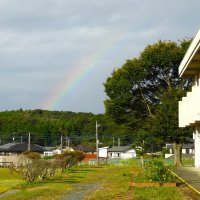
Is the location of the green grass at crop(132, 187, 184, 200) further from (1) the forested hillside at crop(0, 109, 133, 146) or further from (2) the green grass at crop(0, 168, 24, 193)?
(1) the forested hillside at crop(0, 109, 133, 146)

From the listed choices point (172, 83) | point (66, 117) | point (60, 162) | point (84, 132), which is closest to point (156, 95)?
point (172, 83)

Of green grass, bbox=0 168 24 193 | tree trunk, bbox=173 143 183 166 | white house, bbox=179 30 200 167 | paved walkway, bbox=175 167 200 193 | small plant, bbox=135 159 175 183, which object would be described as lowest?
green grass, bbox=0 168 24 193

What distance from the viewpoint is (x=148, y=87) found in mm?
45281

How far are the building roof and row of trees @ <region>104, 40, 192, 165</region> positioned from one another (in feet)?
53.2

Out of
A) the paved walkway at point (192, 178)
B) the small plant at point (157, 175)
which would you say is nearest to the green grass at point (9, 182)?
the small plant at point (157, 175)

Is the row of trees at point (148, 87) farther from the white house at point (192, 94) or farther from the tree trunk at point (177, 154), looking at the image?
the white house at point (192, 94)

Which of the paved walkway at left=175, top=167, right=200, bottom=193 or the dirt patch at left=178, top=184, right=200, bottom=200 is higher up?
the paved walkway at left=175, top=167, right=200, bottom=193

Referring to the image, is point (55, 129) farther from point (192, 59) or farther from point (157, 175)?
point (157, 175)

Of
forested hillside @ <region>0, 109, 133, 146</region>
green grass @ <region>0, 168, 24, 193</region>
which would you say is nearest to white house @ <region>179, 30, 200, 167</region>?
green grass @ <region>0, 168, 24, 193</region>

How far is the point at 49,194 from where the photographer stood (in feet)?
53.0

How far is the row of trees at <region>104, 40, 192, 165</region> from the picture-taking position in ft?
139

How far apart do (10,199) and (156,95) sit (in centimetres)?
3157

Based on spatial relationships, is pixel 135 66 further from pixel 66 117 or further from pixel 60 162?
pixel 66 117

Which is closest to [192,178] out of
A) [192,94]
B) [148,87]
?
[192,94]
